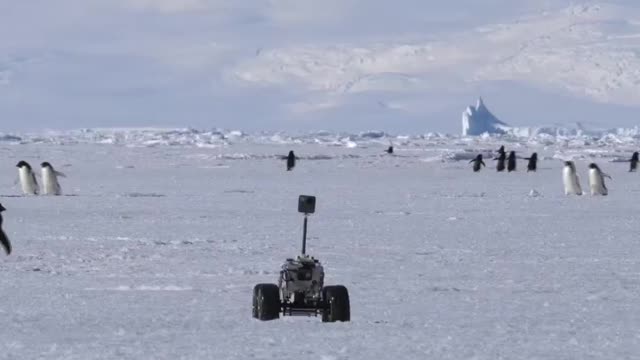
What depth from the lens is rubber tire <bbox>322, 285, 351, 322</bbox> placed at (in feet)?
33.2

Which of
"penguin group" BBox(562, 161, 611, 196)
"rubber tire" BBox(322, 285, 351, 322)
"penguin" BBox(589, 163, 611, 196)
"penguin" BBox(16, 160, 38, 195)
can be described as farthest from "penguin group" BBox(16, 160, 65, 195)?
"rubber tire" BBox(322, 285, 351, 322)

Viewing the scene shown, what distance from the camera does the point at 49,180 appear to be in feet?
108

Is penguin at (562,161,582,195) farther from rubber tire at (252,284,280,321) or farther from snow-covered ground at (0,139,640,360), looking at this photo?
rubber tire at (252,284,280,321)

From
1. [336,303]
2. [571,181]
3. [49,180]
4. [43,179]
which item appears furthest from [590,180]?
[336,303]

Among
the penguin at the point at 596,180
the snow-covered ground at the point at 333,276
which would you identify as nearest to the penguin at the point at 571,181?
the penguin at the point at 596,180

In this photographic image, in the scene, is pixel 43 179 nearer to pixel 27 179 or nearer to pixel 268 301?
pixel 27 179

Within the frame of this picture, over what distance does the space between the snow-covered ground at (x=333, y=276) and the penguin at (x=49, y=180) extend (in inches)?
44.0

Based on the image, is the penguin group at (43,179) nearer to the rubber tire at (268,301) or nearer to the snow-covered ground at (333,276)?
the snow-covered ground at (333,276)

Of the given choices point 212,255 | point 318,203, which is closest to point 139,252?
point 212,255

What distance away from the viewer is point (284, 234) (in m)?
20.3

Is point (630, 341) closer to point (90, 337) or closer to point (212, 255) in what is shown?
point (90, 337)

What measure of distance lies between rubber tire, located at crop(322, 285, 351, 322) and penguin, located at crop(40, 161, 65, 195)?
23434 mm

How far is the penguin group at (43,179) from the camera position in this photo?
3288 centimetres

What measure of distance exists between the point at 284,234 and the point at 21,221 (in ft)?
18.7
